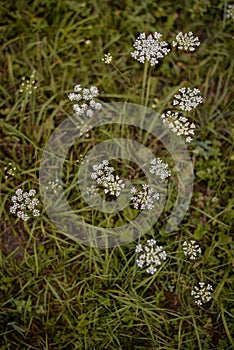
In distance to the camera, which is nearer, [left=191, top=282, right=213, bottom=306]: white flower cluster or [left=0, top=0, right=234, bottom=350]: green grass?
[left=191, top=282, right=213, bottom=306]: white flower cluster

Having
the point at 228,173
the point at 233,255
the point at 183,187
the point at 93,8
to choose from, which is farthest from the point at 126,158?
the point at 93,8

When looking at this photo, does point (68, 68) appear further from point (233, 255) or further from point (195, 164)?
point (233, 255)

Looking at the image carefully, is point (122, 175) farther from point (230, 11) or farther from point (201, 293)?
point (230, 11)

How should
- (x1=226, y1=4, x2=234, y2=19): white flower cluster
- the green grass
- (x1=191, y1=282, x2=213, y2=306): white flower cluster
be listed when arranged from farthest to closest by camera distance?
(x1=226, y1=4, x2=234, y2=19): white flower cluster < the green grass < (x1=191, y1=282, x2=213, y2=306): white flower cluster

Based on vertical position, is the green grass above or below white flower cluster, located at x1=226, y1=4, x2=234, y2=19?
below

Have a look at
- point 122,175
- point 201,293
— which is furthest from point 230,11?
point 201,293

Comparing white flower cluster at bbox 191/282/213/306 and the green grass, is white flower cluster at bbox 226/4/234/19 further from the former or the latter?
white flower cluster at bbox 191/282/213/306

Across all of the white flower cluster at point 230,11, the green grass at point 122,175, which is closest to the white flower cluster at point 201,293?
the green grass at point 122,175

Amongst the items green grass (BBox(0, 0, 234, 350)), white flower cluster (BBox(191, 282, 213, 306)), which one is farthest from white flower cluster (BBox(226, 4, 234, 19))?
white flower cluster (BBox(191, 282, 213, 306))
